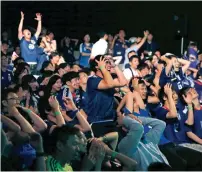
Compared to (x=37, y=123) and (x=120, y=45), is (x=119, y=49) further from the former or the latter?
(x=37, y=123)

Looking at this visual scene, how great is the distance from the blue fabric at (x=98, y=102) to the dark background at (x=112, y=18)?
9657 millimetres

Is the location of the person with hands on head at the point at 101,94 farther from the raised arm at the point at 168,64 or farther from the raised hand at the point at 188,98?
the raised arm at the point at 168,64

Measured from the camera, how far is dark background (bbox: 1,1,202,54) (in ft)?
58.0

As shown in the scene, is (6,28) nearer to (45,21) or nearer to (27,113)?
(45,21)

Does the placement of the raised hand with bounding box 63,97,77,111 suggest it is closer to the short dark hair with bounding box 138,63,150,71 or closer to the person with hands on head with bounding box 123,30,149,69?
the short dark hair with bounding box 138,63,150,71

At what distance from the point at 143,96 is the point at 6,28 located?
9616mm

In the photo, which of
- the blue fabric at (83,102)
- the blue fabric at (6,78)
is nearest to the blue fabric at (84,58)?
the blue fabric at (6,78)

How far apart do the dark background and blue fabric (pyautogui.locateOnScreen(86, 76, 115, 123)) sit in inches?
380

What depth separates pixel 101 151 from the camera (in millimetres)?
6285

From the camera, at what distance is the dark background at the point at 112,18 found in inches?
696

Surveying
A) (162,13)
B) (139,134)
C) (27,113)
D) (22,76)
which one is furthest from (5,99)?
(162,13)

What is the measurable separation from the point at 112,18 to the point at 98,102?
1120 cm

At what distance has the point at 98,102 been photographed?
789 cm

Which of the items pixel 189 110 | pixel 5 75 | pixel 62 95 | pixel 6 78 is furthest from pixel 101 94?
pixel 5 75
